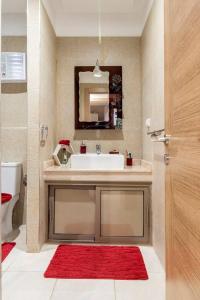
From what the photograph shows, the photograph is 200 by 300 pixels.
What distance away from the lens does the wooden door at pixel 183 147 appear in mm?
877

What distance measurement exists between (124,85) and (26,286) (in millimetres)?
2314

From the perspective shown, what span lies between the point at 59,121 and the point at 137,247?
1.66 m

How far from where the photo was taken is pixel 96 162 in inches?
109

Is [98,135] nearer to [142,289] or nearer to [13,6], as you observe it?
[13,6]

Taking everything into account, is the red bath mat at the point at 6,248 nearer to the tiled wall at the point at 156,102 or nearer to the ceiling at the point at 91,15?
the tiled wall at the point at 156,102

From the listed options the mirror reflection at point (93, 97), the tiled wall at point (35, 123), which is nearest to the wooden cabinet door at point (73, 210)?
the tiled wall at point (35, 123)

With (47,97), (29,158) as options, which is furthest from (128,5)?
(29,158)

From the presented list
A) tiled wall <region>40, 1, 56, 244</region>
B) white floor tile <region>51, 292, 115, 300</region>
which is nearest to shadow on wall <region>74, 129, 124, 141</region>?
tiled wall <region>40, 1, 56, 244</region>

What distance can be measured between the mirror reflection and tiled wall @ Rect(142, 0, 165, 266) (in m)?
0.52

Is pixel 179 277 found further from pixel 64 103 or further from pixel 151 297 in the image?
pixel 64 103

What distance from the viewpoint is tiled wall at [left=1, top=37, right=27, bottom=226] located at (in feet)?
10.1

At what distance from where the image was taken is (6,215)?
8.98 ft

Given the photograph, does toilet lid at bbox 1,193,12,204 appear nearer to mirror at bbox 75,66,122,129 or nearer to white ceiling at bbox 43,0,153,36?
mirror at bbox 75,66,122,129

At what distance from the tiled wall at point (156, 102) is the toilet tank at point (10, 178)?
4.66 ft
